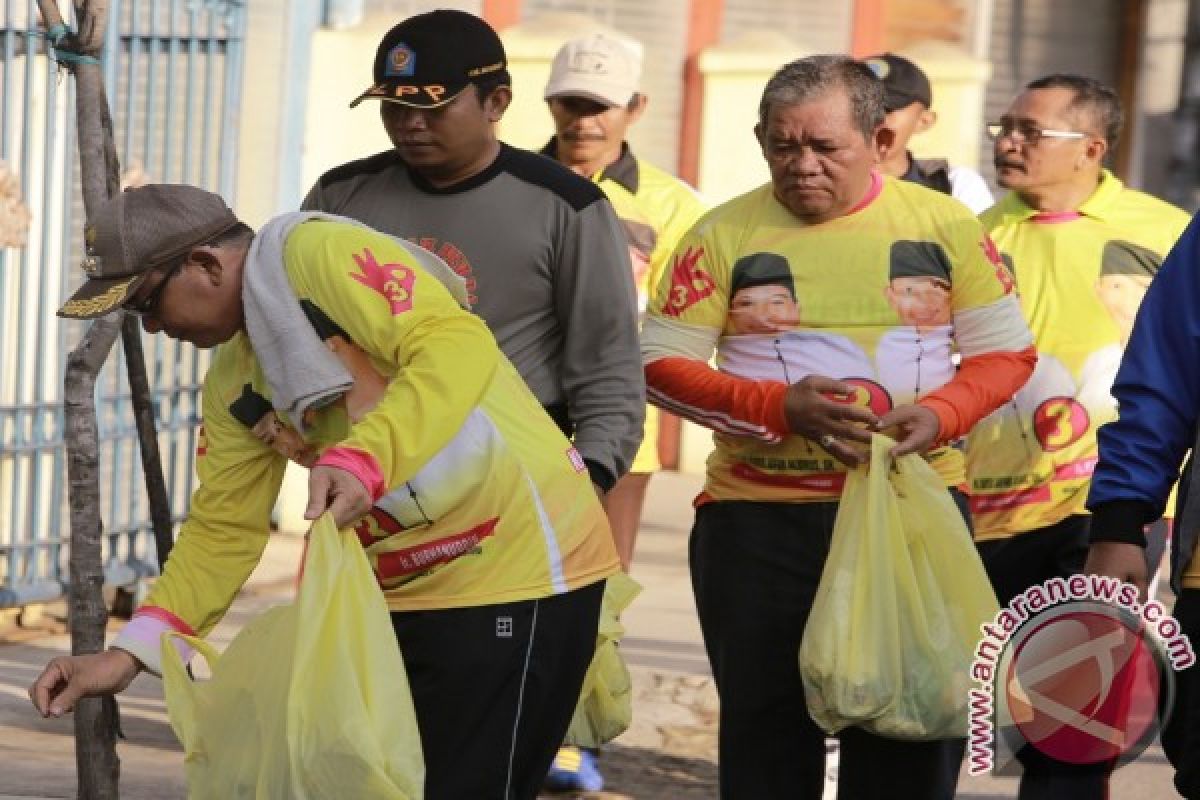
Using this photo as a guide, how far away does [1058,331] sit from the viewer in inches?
251

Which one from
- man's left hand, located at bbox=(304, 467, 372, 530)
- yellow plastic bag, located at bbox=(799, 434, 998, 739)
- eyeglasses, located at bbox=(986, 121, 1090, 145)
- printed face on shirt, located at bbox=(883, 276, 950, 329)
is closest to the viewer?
man's left hand, located at bbox=(304, 467, 372, 530)

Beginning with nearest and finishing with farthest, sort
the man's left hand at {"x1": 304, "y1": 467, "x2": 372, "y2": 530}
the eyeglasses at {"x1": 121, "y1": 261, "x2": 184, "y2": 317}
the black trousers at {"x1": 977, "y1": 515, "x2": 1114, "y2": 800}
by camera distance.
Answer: the man's left hand at {"x1": 304, "y1": 467, "x2": 372, "y2": 530} < the eyeglasses at {"x1": 121, "y1": 261, "x2": 184, "y2": 317} < the black trousers at {"x1": 977, "y1": 515, "x2": 1114, "y2": 800}

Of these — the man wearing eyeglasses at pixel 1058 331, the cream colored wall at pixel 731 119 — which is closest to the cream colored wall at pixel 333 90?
the cream colored wall at pixel 731 119

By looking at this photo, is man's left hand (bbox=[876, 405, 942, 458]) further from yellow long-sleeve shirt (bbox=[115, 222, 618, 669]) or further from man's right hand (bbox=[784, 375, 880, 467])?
yellow long-sleeve shirt (bbox=[115, 222, 618, 669])

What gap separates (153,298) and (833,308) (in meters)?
1.66

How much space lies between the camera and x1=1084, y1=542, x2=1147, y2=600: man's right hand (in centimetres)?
438

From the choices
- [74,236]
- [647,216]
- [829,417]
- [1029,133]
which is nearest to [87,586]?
[829,417]

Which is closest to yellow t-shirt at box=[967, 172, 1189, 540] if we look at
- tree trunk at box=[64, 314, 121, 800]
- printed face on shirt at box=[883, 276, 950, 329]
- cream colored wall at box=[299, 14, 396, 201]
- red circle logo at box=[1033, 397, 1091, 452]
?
red circle logo at box=[1033, 397, 1091, 452]

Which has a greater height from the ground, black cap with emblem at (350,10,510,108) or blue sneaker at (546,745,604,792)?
black cap with emblem at (350,10,510,108)

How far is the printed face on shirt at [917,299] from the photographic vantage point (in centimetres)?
530

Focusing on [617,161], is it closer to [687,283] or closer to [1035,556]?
[1035,556]

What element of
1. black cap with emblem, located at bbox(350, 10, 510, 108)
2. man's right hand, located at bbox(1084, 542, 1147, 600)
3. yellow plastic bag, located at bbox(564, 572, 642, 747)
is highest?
black cap with emblem, located at bbox(350, 10, 510, 108)

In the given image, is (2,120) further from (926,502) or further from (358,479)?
(358,479)

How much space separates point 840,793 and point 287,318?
75.2 inches
